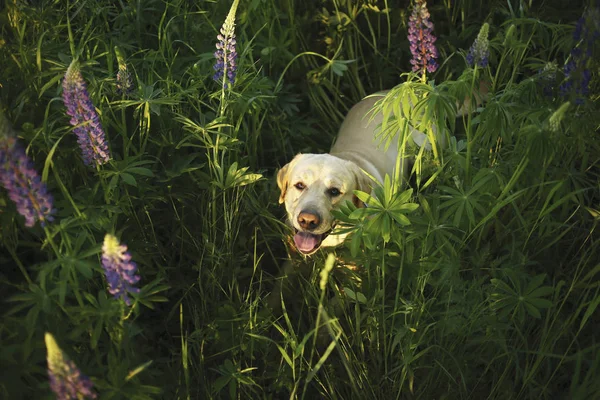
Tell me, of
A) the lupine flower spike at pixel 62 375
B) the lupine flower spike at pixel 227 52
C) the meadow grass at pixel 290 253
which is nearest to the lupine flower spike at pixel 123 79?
the meadow grass at pixel 290 253

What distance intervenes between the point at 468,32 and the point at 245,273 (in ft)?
6.87

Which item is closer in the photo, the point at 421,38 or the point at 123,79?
the point at 123,79

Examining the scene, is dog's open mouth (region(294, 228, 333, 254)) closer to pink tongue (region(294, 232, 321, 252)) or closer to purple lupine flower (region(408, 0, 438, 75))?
pink tongue (region(294, 232, 321, 252))

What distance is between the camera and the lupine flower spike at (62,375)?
56.2 inches

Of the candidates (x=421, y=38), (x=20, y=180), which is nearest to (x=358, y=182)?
(x=421, y=38)

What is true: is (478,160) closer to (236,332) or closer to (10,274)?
(236,332)

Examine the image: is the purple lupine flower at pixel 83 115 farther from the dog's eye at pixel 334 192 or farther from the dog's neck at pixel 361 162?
the dog's neck at pixel 361 162

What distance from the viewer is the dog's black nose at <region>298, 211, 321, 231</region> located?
290 cm

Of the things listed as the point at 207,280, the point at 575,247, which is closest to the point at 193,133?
the point at 207,280

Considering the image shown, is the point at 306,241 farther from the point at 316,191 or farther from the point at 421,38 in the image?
the point at 421,38

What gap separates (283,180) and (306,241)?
0.42 meters

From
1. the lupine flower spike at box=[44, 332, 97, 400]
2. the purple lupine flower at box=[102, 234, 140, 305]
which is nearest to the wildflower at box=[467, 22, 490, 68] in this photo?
the purple lupine flower at box=[102, 234, 140, 305]

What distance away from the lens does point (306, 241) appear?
2994 mm

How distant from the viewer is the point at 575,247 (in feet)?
9.49
